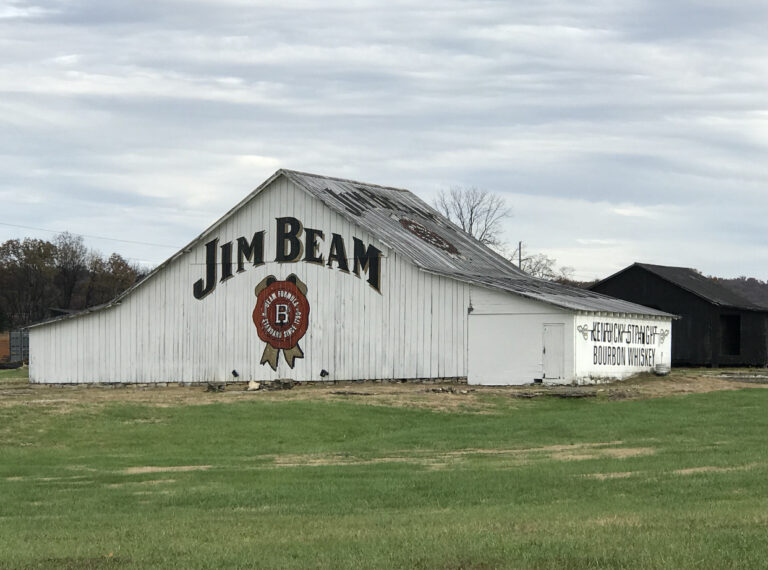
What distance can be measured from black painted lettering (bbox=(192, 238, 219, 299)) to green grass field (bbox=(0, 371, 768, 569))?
17.8 m

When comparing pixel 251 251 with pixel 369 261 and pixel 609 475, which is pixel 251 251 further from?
pixel 609 475

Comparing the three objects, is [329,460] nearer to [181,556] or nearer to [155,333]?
[181,556]

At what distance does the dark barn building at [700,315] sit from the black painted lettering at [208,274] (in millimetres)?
26375

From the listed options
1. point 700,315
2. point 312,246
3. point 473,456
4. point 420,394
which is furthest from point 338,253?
point 473,456

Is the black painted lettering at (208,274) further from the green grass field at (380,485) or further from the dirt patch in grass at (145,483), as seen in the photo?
the dirt patch in grass at (145,483)

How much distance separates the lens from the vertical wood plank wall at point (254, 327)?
4831cm

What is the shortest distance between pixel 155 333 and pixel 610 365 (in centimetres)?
2131

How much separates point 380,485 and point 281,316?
110 ft

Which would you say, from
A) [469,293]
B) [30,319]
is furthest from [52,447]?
[30,319]

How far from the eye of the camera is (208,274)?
54906 mm

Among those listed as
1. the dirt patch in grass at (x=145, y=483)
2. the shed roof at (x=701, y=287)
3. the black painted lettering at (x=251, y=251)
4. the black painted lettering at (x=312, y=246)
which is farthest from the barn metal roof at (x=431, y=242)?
the dirt patch in grass at (x=145, y=483)

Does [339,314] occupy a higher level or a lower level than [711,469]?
higher

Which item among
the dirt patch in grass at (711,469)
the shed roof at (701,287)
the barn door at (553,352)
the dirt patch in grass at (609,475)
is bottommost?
the dirt patch in grass at (609,475)

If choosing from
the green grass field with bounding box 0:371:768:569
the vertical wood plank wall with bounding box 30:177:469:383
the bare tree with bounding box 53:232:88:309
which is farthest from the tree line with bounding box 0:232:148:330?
the green grass field with bounding box 0:371:768:569
